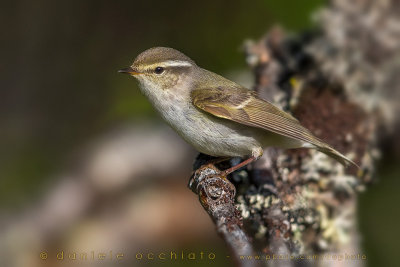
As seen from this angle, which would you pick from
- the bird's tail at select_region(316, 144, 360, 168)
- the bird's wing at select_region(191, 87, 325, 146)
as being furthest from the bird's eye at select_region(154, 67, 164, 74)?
the bird's tail at select_region(316, 144, 360, 168)

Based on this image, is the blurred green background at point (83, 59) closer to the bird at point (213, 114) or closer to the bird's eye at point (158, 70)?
the bird at point (213, 114)

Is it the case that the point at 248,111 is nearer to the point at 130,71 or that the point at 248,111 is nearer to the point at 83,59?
the point at 130,71

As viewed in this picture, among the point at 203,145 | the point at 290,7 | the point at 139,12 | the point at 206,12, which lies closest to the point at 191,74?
the point at 203,145

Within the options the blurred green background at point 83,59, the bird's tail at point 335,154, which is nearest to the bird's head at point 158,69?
the bird's tail at point 335,154

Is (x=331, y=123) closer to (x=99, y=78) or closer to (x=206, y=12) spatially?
(x=206, y=12)

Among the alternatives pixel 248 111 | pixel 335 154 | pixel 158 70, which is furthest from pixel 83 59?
pixel 335 154

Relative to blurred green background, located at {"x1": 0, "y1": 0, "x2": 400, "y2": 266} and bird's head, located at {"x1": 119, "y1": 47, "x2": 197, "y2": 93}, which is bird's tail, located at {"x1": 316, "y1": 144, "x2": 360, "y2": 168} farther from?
blurred green background, located at {"x1": 0, "y1": 0, "x2": 400, "y2": 266}

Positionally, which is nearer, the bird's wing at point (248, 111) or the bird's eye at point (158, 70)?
the bird's wing at point (248, 111)
